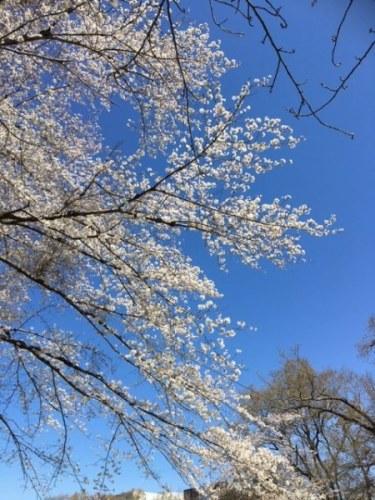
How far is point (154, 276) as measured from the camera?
5609 mm

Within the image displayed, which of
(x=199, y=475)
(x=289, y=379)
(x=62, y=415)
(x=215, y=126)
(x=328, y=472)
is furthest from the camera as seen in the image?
(x=289, y=379)

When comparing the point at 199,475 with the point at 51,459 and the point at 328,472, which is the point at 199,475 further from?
the point at 328,472

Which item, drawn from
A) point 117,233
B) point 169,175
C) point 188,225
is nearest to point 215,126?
point 169,175

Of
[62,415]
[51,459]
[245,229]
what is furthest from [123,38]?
[51,459]

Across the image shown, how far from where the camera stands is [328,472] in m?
18.7

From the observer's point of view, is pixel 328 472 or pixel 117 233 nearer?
pixel 117 233

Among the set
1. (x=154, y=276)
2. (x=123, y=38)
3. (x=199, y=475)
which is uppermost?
(x=123, y=38)

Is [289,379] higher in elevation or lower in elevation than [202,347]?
higher

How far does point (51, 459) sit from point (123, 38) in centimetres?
438

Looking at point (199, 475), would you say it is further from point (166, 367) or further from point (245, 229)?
point (245, 229)

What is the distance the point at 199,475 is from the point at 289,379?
50.6 feet

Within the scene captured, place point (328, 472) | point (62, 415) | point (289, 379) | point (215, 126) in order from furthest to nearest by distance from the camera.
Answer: point (289, 379) → point (328, 472) → point (62, 415) → point (215, 126)

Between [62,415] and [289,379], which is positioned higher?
[289,379]

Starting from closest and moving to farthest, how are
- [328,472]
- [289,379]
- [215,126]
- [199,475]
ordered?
[215,126] → [199,475] → [328,472] → [289,379]
